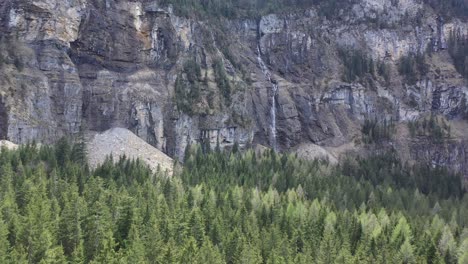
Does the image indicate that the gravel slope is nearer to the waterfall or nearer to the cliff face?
the cliff face

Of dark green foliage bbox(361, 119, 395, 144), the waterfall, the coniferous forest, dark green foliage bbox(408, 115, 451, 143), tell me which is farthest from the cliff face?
the coniferous forest

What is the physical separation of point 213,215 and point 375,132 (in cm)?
11665

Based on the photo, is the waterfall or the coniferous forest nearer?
the coniferous forest

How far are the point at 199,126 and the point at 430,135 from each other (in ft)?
283

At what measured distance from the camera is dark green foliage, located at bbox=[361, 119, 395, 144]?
19012 cm

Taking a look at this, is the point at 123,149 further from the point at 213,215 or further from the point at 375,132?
the point at 375,132

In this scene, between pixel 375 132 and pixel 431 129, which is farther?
pixel 431 129

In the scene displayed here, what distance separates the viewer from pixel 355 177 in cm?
14500

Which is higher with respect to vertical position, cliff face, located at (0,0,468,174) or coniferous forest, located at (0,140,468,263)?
cliff face, located at (0,0,468,174)

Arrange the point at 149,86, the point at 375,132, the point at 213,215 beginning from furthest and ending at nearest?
the point at 375,132 < the point at 149,86 < the point at 213,215

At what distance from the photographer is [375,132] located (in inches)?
7525

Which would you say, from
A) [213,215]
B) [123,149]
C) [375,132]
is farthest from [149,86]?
[375,132]

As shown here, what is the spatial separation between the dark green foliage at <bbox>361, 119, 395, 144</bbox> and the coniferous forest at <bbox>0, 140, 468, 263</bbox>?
Answer: 49009 millimetres

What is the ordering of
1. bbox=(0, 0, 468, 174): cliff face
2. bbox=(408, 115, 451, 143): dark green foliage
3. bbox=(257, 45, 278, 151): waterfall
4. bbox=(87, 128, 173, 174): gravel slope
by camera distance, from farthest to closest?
bbox=(408, 115, 451, 143): dark green foliage → bbox=(257, 45, 278, 151): waterfall → bbox=(0, 0, 468, 174): cliff face → bbox=(87, 128, 173, 174): gravel slope
